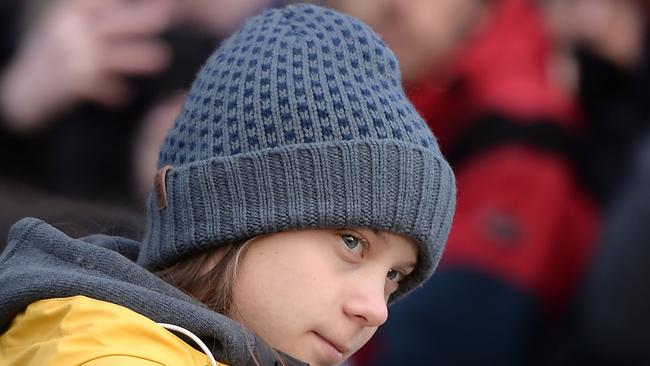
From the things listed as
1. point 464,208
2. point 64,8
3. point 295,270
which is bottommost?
point 464,208

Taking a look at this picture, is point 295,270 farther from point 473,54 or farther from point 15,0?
point 15,0

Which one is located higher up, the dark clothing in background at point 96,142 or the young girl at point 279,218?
the young girl at point 279,218

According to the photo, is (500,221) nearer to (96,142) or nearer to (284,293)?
(96,142)

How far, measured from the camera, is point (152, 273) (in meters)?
2.30

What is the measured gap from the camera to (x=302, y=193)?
2.29m

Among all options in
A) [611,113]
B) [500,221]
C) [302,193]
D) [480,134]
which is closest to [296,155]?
[302,193]

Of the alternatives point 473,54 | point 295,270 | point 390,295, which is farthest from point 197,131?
point 473,54

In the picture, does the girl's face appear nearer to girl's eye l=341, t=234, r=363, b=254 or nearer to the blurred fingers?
girl's eye l=341, t=234, r=363, b=254

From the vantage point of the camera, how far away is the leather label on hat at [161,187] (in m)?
2.38

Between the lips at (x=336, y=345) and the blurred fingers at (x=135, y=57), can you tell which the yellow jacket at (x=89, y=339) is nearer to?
the lips at (x=336, y=345)

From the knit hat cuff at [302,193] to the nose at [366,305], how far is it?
101 mm

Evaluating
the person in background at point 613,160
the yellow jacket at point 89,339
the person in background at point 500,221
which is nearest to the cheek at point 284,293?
the yellow jacket at point 89,339

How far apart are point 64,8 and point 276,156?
2.79m

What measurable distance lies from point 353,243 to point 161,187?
35 cm
